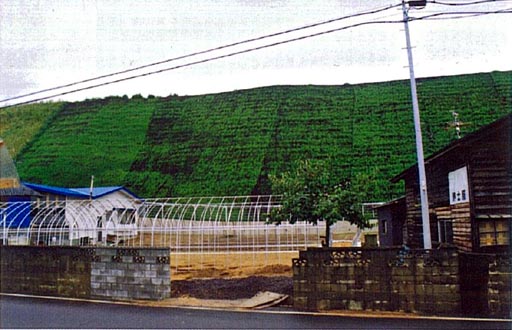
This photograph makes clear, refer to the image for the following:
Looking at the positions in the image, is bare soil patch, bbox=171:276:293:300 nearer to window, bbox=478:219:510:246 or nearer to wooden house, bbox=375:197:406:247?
window, bbox=478:219:510:246

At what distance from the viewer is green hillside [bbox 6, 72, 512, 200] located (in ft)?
58.3

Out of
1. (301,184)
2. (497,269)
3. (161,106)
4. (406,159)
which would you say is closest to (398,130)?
(406,159)

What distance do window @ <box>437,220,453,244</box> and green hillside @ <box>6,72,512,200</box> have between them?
5.62 meters

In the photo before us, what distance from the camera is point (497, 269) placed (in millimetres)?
6773

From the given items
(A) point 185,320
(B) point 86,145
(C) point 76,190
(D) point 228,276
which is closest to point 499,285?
(A) point 185,320

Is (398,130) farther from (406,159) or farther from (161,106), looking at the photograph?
(161,106)

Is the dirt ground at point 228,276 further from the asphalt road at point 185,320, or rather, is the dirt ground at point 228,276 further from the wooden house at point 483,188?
the wooden house at point 483,188

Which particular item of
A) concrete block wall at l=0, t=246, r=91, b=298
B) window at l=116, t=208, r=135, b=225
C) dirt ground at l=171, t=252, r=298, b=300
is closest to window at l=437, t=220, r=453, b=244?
dirt ground at l=171, t=252, r=298, b=300

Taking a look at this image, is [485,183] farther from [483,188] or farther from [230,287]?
[230,287]

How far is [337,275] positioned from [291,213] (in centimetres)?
191

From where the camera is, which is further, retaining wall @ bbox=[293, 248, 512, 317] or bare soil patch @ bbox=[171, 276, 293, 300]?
bare soil patch @ bbox=[171, 276, 293, 300]

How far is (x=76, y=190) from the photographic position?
19.0 metres

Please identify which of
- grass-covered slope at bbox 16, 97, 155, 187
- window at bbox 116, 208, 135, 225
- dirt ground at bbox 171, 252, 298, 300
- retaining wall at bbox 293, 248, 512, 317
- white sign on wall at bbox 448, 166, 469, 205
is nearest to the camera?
retaining wall at bbox 293, 248, 512, 317

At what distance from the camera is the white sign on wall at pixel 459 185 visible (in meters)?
9.19
